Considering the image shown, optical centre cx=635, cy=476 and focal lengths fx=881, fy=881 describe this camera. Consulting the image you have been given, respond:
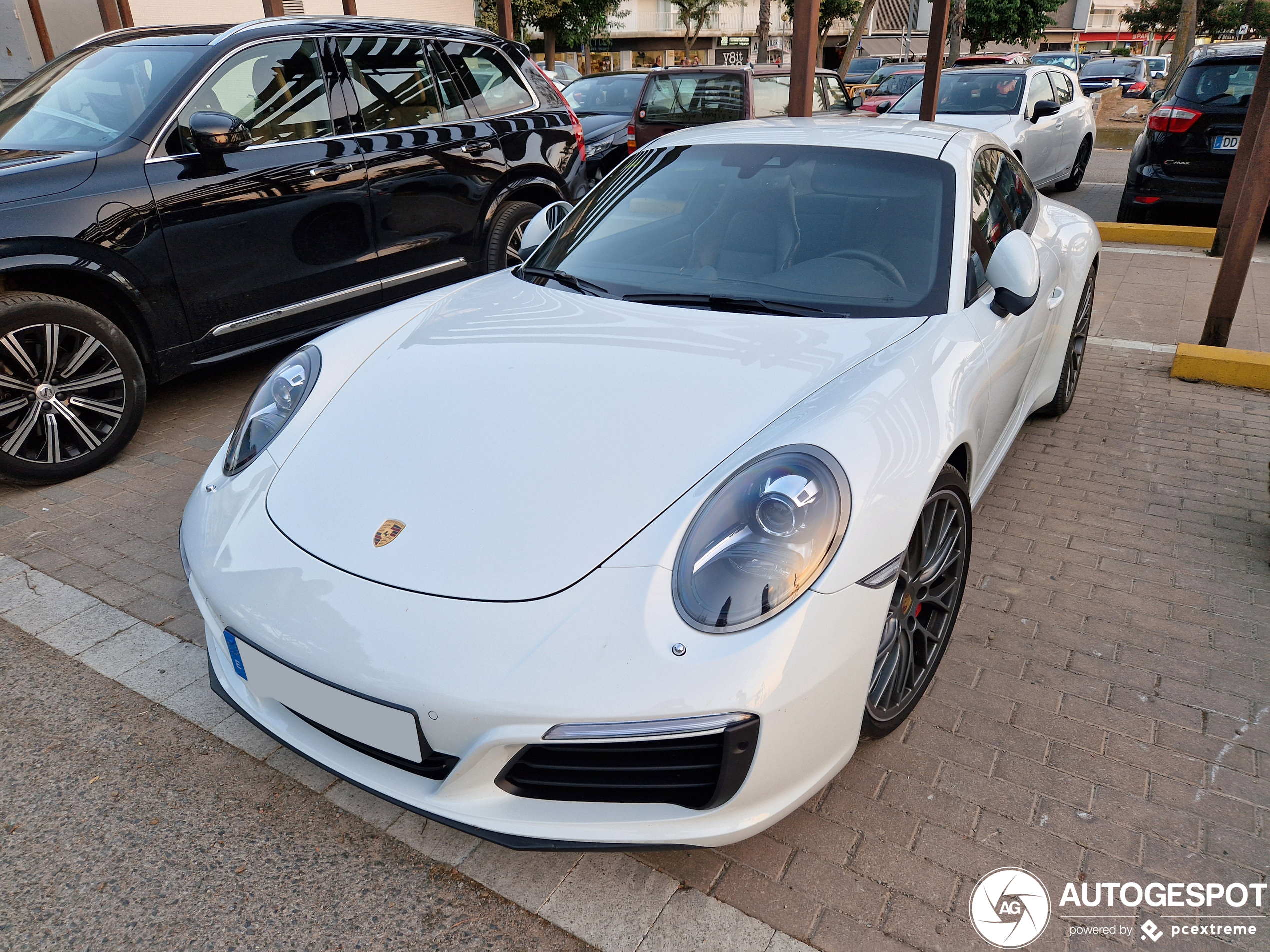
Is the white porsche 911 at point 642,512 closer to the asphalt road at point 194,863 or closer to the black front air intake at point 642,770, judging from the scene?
the black front air intake at point 642,770

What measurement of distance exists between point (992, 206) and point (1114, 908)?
7.43ft

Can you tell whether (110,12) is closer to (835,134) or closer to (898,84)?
(898,84)

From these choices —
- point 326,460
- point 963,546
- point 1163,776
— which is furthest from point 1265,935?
point 326,460

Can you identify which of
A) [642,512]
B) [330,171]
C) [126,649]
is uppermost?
[330,171]

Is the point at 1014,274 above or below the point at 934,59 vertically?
below

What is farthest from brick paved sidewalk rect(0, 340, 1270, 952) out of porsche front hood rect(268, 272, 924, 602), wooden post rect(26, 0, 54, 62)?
wooden post rect(26, 0, 54, 62)

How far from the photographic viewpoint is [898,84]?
49.5 ft

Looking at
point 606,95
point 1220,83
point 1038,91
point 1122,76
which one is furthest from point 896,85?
point 1122,76

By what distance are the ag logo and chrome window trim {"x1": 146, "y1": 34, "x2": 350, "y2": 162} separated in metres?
4.27

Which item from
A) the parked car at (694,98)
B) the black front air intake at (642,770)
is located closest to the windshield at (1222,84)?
the parked car at (694,98)

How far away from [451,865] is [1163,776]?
173 cm

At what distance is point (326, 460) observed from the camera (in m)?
2.21

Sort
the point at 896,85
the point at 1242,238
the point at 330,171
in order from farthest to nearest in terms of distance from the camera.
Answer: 1. the point at 896,85
2. the point at 1242,238
3. the point at 330,171

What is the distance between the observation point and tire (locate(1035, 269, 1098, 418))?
4.21 metres
